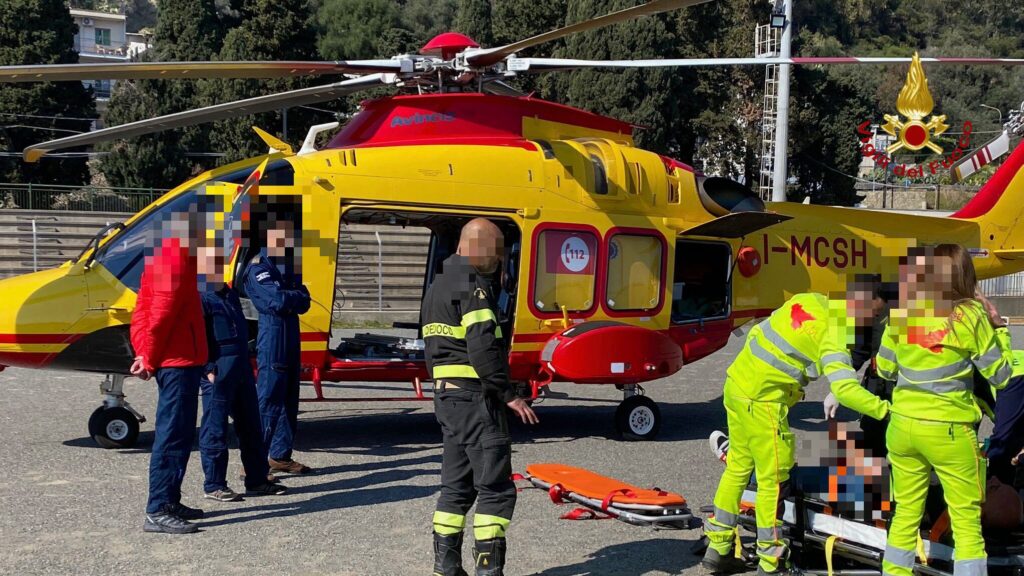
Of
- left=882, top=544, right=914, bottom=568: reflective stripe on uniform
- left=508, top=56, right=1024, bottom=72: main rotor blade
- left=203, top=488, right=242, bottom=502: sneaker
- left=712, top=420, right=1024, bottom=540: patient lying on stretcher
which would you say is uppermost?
left=508, top=56, right=1024, bottom=72: main rotor blade

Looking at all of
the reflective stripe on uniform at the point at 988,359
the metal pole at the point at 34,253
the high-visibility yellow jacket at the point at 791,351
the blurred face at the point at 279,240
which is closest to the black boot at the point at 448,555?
the high-visibility yellow jacket at the point at 791,351

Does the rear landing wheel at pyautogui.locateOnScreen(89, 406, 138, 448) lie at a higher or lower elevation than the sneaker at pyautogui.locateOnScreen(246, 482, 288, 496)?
higher

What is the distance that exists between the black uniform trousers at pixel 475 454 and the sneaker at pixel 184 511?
1.93 m

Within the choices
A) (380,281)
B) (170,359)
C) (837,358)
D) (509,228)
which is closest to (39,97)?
(380,281)

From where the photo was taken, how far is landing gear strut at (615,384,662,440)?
9227 mm

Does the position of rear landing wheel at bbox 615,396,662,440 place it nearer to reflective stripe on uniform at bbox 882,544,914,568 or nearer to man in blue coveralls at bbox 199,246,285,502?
man in blue coveralls at bbox 199,246,285,502

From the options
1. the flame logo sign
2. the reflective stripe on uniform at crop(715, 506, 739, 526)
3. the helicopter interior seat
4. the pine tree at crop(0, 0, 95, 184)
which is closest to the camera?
the reflective stripe on uniform at crop(715, 506, 739, 526)

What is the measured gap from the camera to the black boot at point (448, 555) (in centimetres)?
505

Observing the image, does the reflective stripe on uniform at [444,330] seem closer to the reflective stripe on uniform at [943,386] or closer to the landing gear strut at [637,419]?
the reflective stripe on uniform at [943,386]

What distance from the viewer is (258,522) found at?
6.34 metres

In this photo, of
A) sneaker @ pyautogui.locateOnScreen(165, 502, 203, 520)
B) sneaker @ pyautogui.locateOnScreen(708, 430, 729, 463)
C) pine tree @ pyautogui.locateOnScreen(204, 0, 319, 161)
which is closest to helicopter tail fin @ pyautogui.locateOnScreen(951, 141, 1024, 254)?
sneaker @ pyautogui.locateOnScreen(708, 430, 729, 463)

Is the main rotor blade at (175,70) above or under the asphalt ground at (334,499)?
above

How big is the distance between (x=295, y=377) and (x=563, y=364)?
2.44m

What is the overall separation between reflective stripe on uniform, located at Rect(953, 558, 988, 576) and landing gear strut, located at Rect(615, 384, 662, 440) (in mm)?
4649
